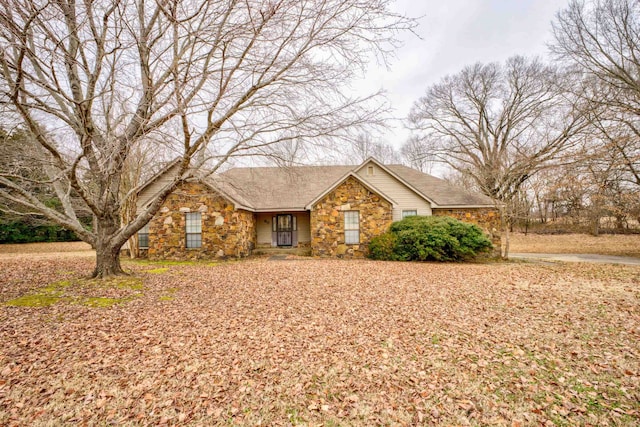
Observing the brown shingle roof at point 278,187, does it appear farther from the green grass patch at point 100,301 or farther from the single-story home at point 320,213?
A: the green grass patch at point 100,301

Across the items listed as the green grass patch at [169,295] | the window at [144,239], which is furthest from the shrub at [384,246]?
the window at [144,239]

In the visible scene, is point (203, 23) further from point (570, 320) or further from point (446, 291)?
point (570, 320)

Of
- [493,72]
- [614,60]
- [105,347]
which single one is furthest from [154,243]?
[493,72]

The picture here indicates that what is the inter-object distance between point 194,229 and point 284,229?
5193 millimetres

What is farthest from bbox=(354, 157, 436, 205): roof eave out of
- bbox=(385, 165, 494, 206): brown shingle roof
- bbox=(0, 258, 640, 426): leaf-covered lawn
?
bbox=(0, 258, 640, 426): leaf-covered lawn

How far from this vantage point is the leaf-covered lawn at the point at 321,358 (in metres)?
3.10

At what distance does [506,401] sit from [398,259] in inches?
414

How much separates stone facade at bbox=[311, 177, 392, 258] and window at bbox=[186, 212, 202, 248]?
548 centimetres

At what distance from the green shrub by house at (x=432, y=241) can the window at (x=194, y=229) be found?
8.40m

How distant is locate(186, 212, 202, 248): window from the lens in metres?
14.5

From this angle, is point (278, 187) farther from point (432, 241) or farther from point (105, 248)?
point (105, 248)

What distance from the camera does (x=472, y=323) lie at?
17.8ft

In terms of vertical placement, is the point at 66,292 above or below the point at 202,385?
above

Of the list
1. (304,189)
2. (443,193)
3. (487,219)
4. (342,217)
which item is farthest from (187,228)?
(487,219)
